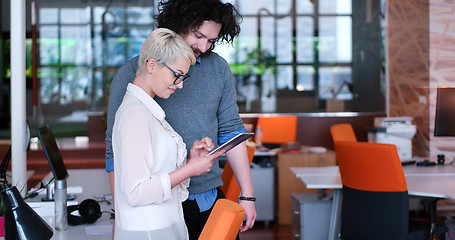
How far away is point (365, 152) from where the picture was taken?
3396 millimetres

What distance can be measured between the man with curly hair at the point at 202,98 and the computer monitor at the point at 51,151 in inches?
23.4

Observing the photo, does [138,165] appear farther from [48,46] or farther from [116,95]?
[48,46]

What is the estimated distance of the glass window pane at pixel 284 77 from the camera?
9.65 meters

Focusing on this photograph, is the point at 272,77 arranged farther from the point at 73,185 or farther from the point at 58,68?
the point at 73,185

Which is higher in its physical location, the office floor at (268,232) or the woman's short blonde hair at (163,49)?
the woman's short blonde hair at (163,49)

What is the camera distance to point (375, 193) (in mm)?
3443

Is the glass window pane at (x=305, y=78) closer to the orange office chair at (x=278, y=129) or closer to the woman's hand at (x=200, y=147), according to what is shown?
the orange office chair at (x=278, y=129)

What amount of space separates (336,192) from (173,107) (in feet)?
6.84

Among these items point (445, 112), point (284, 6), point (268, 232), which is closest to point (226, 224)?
point (445, 112)

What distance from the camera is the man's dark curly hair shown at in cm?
214

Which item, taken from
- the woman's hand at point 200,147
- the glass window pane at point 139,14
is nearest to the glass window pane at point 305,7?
the glass window pane at point 139,14

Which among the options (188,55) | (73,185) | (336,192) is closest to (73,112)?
(73,185)

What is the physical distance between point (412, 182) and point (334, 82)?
565 cm

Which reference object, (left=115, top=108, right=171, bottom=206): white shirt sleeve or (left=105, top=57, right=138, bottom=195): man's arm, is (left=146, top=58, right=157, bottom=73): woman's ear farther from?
(left=105, top=57, right=138, bottom=195): man's arm
